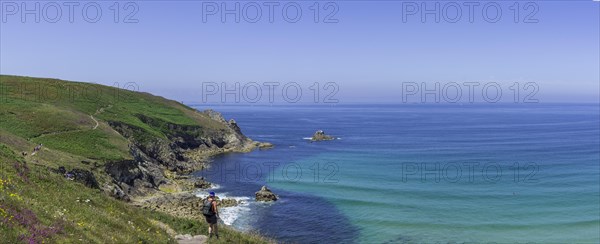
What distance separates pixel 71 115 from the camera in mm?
78000

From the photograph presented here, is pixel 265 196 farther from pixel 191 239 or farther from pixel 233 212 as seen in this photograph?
pixel 191 239

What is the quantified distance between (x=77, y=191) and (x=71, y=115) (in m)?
58.7

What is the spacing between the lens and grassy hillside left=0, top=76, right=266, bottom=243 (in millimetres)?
17756

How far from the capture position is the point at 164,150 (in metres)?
92.1

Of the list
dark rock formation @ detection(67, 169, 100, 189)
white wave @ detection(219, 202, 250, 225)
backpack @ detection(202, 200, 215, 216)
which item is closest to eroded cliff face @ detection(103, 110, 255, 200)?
dark rock formation @ detection(67, 169, 100, 189)

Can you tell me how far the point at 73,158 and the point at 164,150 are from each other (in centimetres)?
3813

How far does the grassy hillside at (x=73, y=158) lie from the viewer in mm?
17756

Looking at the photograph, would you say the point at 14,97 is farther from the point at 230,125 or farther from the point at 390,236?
the point at 390,236

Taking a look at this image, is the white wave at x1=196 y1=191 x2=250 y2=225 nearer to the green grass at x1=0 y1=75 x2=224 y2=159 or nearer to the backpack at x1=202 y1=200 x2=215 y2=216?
the green grass at x1=0 y1=75 x2=224 y2=159

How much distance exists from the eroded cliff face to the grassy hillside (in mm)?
903

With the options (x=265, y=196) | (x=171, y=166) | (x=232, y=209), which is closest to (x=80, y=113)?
(x=171, y=166)

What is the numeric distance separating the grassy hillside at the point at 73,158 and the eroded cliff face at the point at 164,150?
0.90 meters

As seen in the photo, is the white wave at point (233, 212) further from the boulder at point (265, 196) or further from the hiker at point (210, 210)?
the hiker at point (210, 210)

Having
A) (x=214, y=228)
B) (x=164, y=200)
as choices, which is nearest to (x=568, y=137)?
(x=164, y=200)
